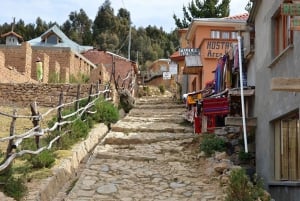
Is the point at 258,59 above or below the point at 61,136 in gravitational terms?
above

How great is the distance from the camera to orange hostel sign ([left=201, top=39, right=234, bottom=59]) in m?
18.7

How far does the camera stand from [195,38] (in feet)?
71.9

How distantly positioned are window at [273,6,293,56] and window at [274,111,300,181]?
4.31 ft

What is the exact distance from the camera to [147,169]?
1099cm

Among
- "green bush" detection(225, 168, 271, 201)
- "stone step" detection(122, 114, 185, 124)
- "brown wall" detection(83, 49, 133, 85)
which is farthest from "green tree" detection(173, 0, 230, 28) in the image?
"green bush" detection(225, 168, 271, 201)

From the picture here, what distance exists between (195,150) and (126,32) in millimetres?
47619

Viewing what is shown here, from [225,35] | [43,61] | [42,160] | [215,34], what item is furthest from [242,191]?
[43,61]

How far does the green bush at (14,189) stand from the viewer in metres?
6.93

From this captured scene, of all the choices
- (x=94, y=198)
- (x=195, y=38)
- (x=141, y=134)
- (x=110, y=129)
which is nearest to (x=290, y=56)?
(x=94, y=198)

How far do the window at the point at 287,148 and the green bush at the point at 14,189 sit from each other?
441 centimetres

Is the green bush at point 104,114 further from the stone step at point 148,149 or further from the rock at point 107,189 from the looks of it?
the rock at point 107,189

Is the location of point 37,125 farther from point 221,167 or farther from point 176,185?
point 221,167

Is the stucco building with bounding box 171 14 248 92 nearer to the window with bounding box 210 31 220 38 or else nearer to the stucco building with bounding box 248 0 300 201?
the window with bounding box 210 31 220 38

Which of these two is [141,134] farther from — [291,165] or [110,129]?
[291,165]
